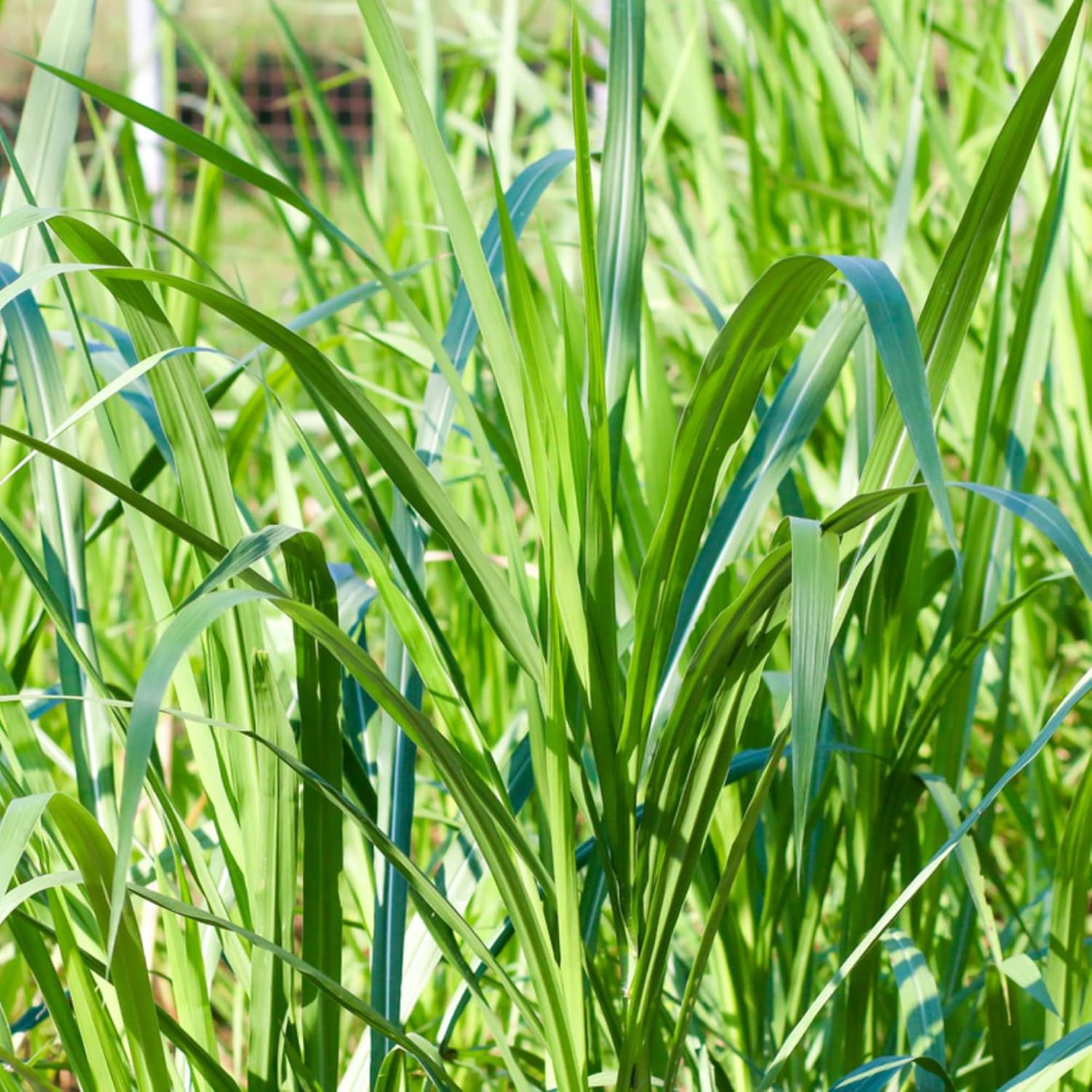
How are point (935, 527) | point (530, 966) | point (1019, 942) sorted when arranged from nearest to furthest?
point (530, 966), point (1019, 942), point (935, 527)

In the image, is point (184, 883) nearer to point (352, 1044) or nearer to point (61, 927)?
point (61, 927)

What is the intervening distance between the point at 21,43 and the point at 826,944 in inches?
203

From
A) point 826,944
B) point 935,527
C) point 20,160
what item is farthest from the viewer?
point 935,527

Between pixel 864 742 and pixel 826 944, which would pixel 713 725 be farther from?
pixel 826 944


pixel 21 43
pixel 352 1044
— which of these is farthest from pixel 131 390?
pixel 21 43

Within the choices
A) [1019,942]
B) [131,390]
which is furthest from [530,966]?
[1019,942]

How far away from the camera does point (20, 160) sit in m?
0.50

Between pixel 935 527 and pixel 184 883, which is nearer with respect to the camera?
pixel 184 883

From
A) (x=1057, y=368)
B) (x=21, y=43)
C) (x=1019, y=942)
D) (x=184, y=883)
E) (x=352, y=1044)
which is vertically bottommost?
(x=352, y=1044)

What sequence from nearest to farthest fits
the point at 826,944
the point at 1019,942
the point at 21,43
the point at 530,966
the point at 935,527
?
the point at 530,966 < the point at 1019,942 < the point at 826,944 < the point at 935,527 < the point at 21,43

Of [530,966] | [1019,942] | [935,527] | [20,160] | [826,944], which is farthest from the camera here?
[935,527]

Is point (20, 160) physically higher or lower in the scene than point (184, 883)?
higher

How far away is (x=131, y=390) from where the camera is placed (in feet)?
1.75

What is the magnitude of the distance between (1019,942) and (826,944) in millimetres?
139
